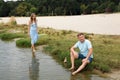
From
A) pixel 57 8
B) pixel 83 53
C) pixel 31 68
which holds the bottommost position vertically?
pixel 57 8

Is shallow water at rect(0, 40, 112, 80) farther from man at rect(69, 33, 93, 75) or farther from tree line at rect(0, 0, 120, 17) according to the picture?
tree line at rect(0, 0, 120, 17)

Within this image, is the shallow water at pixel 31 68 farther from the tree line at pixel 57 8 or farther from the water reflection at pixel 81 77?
the tree line at pixel 57 8

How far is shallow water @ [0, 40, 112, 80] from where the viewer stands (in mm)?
10414

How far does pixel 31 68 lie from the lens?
38.7ft

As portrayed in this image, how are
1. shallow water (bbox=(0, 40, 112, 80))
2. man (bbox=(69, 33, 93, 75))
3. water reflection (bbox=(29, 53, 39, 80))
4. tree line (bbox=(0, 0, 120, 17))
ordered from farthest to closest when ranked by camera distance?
tree line (bbox=(0, 0, 120, 17)) → man (bbox=(69, 33, 93, 75)) → water reflection (bbox=(29, 53, 39, 80)) → shallow water (bbox=(0, 40, 112, 80))

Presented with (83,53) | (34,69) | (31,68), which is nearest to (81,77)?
(83,53)

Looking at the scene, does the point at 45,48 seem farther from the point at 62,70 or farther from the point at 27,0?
the point at 27,0

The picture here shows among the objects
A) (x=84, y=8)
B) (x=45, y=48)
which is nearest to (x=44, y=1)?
(x=84, y=8)

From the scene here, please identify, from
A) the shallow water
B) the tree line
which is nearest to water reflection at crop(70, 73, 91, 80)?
the shallow water

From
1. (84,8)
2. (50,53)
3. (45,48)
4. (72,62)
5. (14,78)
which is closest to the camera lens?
(14,78)

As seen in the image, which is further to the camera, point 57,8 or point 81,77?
point 57,8

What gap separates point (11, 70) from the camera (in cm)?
1136

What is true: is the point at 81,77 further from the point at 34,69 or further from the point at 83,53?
the point at 34,69

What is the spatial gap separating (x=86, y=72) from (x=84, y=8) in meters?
68.0
